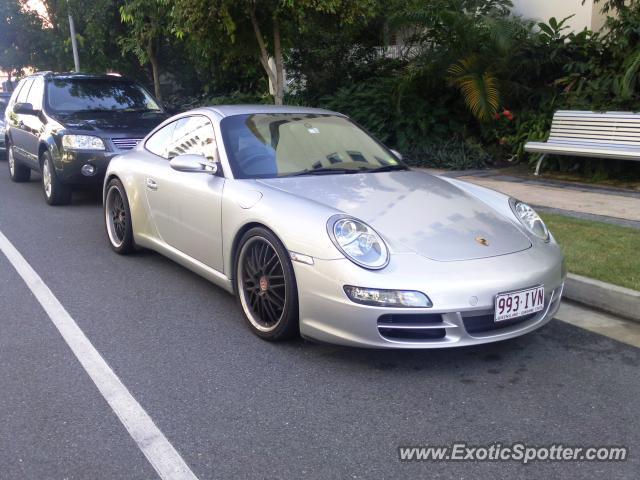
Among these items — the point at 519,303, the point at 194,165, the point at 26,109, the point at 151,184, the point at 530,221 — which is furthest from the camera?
the point at 26,109

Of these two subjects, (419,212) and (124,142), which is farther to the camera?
(124,142)

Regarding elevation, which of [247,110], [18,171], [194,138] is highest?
[247,110]

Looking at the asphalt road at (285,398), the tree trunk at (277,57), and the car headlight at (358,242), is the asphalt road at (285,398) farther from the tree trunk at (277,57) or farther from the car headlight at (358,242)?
the tree trunk at (277,57)

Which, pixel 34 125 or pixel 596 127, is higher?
pixel 34 125

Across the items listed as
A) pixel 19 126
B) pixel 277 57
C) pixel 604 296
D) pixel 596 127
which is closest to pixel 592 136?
pixel 596 127

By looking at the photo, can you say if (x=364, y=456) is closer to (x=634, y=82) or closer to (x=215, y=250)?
(x=215, y=250)

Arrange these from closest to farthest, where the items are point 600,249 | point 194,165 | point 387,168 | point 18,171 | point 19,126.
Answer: point 194,165
point 387,168
point 600,249
point 19,126
point 18,171

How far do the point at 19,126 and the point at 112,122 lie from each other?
2.39 m

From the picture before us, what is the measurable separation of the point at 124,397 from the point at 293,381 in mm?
879

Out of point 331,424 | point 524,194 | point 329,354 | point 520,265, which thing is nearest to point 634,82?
point 524,194

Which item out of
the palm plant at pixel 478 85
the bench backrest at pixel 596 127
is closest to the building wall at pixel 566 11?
the palm plant at pixel 478 85

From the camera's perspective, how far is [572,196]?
8398 millimetres

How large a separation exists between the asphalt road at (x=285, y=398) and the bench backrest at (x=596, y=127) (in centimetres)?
574

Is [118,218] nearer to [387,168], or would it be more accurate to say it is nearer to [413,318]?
[387,168]
